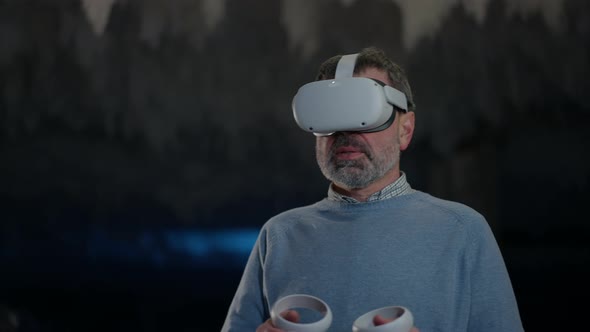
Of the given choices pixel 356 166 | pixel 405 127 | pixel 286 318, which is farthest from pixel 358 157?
pixel 286 318

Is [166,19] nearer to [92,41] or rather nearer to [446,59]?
[92,41]

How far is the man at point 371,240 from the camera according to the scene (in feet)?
2.99

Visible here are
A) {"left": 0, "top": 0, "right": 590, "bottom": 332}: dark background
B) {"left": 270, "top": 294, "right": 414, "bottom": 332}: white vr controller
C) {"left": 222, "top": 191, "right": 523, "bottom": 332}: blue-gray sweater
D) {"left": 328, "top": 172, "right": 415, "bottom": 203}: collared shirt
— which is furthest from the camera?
{"left": 0, "top": 0, "right": 590, "bottom": 332}: dark background

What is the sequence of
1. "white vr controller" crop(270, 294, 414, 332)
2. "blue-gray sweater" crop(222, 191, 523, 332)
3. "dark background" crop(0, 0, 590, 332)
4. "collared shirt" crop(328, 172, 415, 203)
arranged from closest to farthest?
"white vr controller" crop(270, 294, 414, 332), "blue-gray sweater" crop(222, 191, 523, 332), "collared shirt" crop(328, 172, 415, 203), "dark background" crop(0, 0, 590, 332)

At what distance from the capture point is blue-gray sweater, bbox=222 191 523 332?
2.98ft

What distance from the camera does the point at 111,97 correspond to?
3.84m

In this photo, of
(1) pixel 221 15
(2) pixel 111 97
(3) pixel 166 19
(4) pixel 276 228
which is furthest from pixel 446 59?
(4) pixel 276 228

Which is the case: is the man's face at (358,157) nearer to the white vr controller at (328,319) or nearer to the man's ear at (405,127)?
the man's ear at (405,127)

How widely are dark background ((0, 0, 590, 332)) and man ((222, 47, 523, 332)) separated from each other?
8.38 ft

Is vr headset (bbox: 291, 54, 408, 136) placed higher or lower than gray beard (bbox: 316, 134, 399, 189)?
higher

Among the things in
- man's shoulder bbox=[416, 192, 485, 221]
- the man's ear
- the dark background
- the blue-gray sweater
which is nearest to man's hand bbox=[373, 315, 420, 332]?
the blue-gray sweater

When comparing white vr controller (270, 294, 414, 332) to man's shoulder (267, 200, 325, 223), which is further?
man's shoulder (267, 200, 325, 223)

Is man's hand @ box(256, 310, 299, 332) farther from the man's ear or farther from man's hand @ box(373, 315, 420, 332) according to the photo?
the man's ear

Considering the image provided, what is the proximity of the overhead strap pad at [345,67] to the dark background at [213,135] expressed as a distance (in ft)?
8.41
